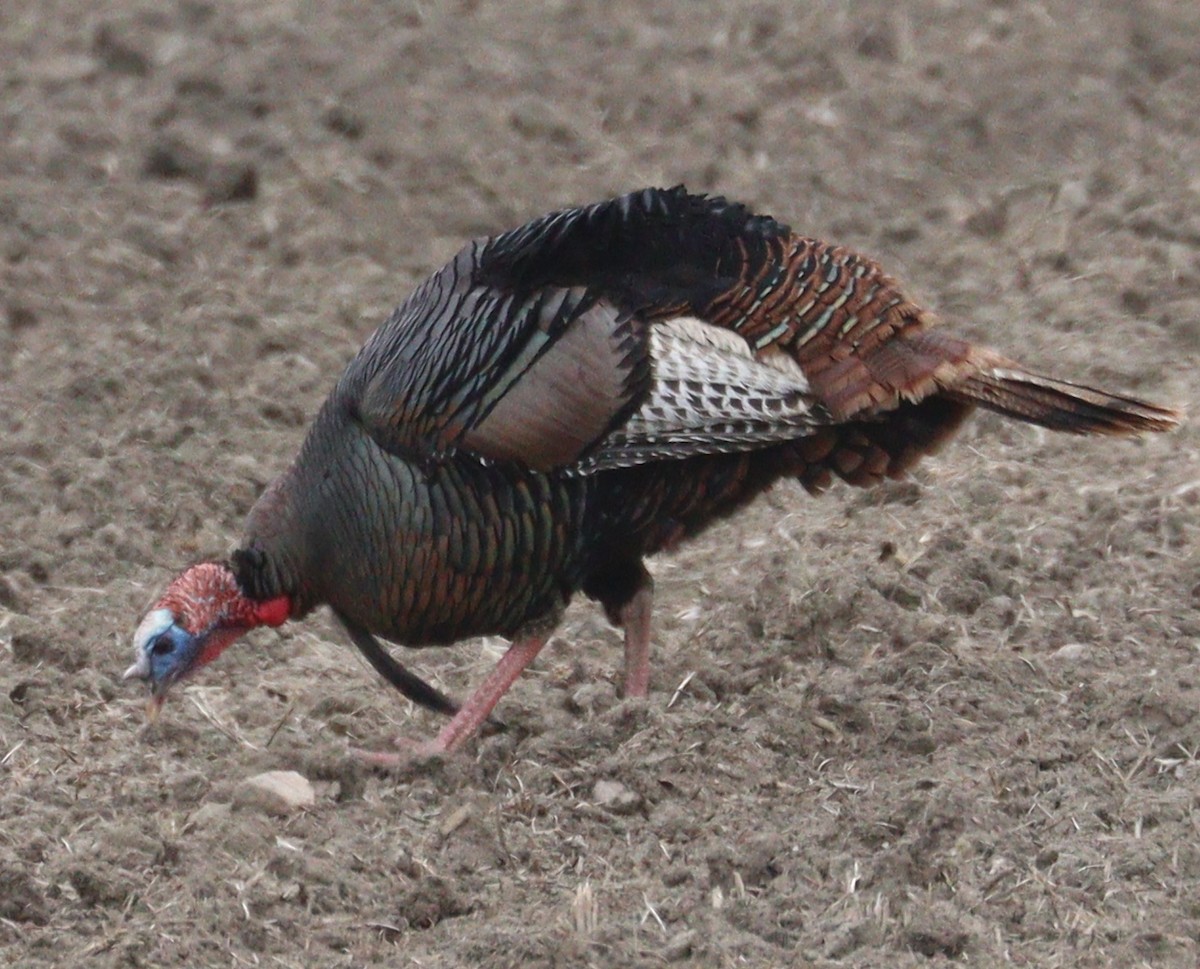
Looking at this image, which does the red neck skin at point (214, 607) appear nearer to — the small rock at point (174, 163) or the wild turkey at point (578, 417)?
the wild turkey at point (578, 417)

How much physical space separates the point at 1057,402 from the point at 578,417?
1196mm

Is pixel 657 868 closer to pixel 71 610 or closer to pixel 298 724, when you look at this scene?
pixel 298 724

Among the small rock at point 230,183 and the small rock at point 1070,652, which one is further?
the small rock at point 230,183

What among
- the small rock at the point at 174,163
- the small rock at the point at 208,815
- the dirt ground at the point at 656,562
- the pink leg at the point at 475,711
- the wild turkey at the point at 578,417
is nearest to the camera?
the dirt ground at the point at 656,562

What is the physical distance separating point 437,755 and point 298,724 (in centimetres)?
49

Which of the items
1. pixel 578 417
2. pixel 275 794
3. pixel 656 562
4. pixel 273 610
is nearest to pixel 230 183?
pixel 656 562

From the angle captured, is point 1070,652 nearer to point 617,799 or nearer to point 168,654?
point 617,799

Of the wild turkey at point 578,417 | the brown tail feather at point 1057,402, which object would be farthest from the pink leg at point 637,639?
the brown tail feather at point 1057,402

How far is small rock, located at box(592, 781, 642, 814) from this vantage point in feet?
15.1

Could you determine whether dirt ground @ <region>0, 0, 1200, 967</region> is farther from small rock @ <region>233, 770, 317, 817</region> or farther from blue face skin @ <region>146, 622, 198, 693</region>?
blue face skin @ <region>146, 622, 198, 693</region>

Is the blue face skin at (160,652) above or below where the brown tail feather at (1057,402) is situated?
below

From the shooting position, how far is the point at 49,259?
25.4 feet

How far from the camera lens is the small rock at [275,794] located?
4.61 metres

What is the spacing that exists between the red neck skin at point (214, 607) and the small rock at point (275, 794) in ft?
1.19
